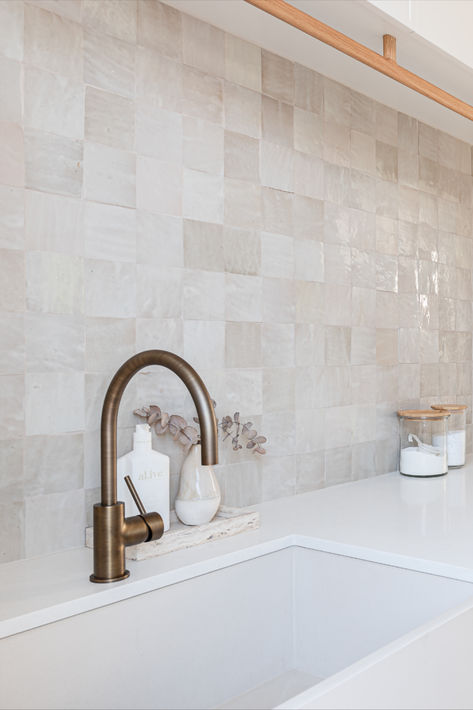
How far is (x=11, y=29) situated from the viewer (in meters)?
1.05

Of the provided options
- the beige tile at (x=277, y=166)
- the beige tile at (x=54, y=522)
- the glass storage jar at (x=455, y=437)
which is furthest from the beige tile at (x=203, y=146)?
the glass storage jar at (x=455, y=437)

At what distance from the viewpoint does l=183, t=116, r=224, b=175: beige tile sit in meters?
1.32

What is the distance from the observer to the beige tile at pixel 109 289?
1146 millimetres

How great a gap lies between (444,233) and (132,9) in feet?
3.98

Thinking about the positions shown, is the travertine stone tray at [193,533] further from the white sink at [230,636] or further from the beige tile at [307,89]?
the beige tile at [307,89]

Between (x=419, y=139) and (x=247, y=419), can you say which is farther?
(x=419, y=139)

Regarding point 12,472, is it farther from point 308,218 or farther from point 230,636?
point 308,218

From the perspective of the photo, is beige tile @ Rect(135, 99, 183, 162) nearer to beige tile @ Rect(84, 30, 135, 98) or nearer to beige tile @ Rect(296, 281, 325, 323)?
beige tile @ Rect(84, 30, 135, 98)

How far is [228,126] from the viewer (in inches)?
54.9

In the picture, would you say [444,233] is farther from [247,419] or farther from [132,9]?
[132,9]

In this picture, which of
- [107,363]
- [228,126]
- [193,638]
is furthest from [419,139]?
[193,638]

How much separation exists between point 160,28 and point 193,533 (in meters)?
0.93

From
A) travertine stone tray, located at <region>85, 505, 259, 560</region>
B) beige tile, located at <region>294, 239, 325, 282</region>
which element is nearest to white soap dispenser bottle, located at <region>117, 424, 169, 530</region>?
travertine stone tray, located at <region>85, 505, 259, 560</region>

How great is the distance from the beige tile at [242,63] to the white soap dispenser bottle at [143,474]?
78 centimetres
